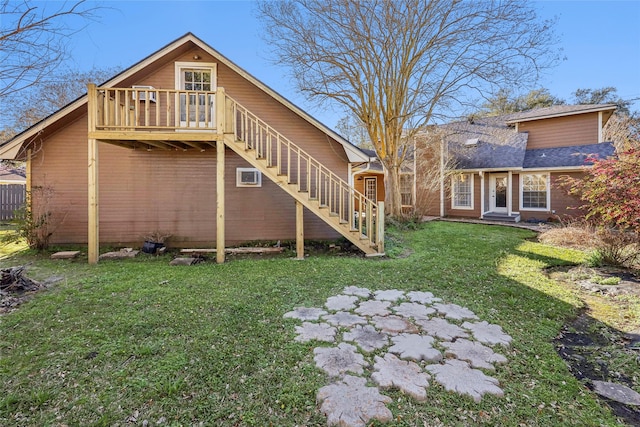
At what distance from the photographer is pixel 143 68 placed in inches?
289

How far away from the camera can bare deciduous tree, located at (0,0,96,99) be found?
3.10 meters

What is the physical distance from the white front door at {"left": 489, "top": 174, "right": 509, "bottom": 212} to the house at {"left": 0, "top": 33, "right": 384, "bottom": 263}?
9739mm

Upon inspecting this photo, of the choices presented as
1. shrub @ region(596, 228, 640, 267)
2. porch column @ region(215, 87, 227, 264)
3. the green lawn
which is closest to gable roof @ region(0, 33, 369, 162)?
porch column @ region(215, 87, 227, 264)

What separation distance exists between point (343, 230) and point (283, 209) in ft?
7.67

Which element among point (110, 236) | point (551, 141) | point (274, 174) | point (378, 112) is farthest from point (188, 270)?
point (551, 141)

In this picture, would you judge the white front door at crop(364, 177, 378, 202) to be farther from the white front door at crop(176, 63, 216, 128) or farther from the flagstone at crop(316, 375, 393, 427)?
the flagstone at crop(316, 375, 393, 427)

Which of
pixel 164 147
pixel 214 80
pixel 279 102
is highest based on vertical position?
pixel 214 80

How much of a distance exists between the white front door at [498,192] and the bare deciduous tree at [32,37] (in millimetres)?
15854

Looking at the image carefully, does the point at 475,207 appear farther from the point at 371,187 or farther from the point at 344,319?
the point at 344,319

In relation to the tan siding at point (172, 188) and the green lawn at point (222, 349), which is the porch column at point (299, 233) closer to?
the green lawn at point (222, 349)

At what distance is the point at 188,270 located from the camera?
5875 mm

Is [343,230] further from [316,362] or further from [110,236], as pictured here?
[110,236]

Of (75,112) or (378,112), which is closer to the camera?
(75,112)

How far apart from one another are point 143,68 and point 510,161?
14706mm
